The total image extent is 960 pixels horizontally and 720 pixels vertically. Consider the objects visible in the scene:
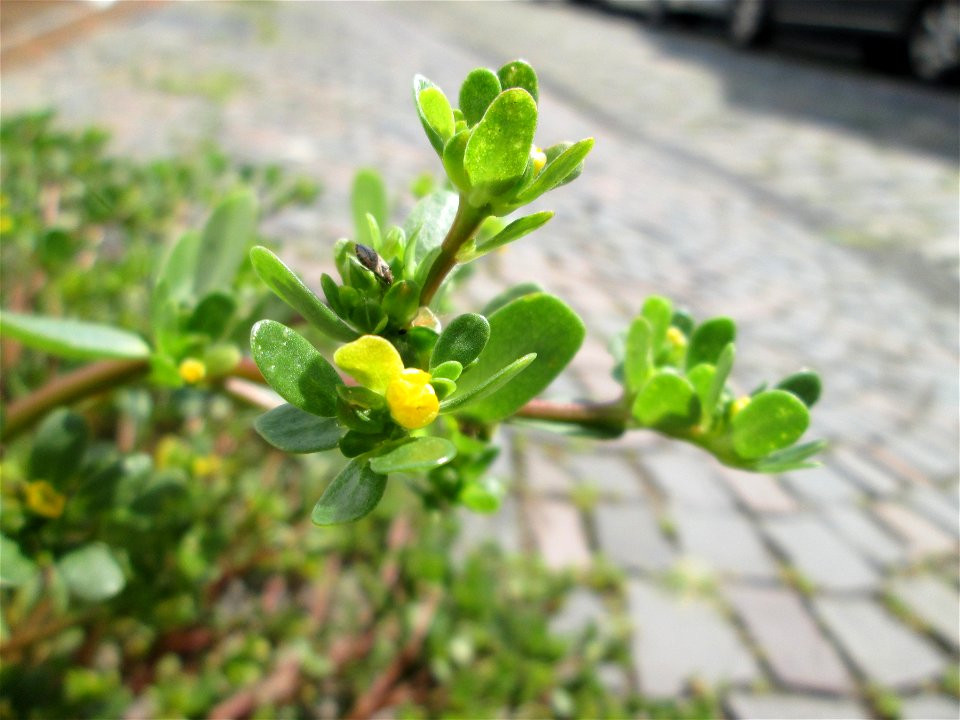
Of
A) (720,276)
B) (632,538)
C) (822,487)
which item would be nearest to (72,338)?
(632,538)

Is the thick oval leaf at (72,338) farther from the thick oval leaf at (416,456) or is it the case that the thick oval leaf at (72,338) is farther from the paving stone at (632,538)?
the paving stone at (632,538)

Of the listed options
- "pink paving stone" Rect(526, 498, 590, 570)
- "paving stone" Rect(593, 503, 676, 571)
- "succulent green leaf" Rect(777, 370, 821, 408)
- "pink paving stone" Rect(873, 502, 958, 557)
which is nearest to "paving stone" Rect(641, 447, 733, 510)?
"paving stone" Rect(593, 503, 676, 571)

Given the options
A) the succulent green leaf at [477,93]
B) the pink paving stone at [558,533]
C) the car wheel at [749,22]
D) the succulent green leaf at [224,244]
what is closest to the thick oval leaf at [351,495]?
the succulent green leaf at [477,93]

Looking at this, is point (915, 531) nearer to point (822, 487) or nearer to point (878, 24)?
point (822, 487)

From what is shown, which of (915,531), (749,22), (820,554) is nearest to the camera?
(820,554)

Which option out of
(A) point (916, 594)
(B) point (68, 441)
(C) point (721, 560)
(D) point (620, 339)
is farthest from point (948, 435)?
(B) point (68, 441)

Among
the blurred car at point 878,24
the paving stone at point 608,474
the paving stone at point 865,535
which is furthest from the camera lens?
the blurred car at point 878,24
